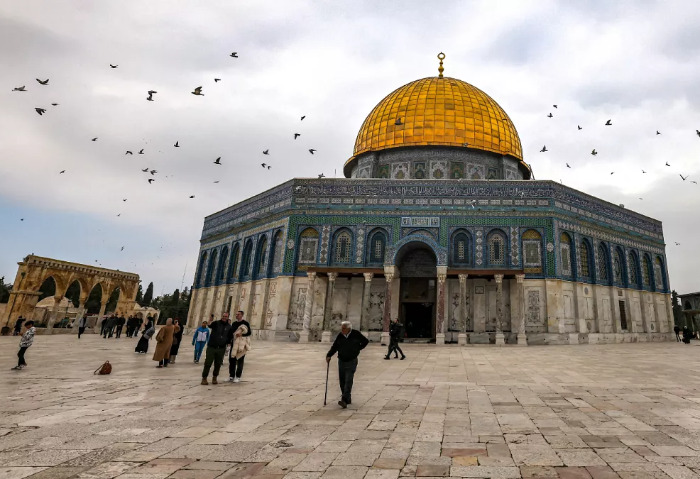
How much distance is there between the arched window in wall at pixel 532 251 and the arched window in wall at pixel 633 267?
29.2 ft

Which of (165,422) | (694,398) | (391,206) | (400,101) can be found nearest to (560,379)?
(694,398)

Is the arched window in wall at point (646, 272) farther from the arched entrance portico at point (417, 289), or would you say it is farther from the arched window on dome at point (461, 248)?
the arched entrance portico at point (417, 289)

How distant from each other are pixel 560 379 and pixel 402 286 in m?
15.3

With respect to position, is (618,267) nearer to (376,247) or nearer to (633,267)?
(633,267)

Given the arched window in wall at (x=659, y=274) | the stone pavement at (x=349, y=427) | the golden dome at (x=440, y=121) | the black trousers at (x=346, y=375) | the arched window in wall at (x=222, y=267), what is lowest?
the stone pavement at (x=349, y=427)

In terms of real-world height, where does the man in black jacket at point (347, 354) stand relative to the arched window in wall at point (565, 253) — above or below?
below

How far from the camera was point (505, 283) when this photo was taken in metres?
22.1

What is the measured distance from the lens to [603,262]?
24.9 meters

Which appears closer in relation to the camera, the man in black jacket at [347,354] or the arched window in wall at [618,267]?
the man in black jacket at [347,354]

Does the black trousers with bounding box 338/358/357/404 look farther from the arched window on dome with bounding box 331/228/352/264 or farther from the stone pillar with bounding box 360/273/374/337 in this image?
the arched window on dome with bounding box 331/228/352/264

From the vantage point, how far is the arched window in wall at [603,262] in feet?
80.4

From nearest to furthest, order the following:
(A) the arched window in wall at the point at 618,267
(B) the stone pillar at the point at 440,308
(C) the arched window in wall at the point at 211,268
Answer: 1. (B) the stone pillar at the point at 440,308
2. (A) the arched window in wall at the point at 618,267
3. (C) the arched window in wall at the point at 211,268

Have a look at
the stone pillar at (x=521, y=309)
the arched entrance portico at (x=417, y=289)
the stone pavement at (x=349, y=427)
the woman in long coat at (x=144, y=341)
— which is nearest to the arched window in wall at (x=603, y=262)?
the stone pillar at (x=521, y=309)

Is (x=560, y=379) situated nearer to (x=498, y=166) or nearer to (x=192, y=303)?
(x=498, y=166)
